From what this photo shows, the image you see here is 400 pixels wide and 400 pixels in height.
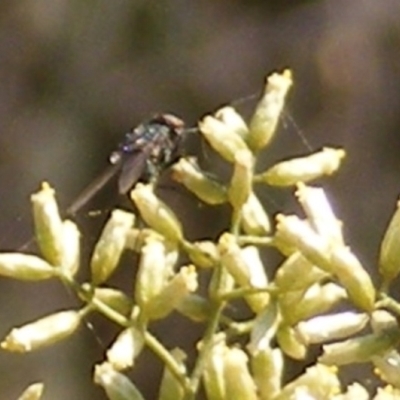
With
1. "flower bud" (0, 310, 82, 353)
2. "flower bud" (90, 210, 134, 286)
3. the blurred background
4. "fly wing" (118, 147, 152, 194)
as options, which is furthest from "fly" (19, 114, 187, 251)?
the blurred background

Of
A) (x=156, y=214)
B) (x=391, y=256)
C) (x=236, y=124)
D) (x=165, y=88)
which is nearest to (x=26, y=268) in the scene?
(x=156, y=214)

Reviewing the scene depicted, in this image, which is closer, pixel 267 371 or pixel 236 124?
pixel 267 371

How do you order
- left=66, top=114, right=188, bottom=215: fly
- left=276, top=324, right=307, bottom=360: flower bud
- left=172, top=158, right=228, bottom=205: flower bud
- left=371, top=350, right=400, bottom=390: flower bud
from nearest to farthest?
1. left=371, top=350, right=400, bottom=390: flower bud
2. left=276, top=324, right=307, bottom=360: flower bud
3. left=172, top=158, right=228, bottom=205: flower bud
4. left=66, top=114, right=188, bottom=215: fly

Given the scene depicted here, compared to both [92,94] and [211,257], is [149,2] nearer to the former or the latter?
[92,94]

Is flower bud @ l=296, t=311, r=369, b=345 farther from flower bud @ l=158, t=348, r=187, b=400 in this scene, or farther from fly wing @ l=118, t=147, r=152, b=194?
fly wing @ l=118, t=147, r=152, b=194

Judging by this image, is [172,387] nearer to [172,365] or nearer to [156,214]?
[172,365]

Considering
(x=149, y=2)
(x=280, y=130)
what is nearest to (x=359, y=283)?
(x=280, y=130)
